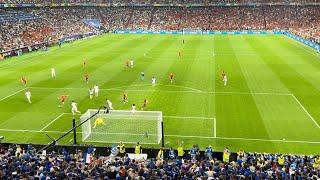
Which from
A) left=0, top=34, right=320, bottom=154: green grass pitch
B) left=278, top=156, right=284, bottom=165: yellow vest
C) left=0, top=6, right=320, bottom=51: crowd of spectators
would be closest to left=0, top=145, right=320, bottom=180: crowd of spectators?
left=278, top=156, right=284, bottom=165: yellow vest

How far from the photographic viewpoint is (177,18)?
404 feet

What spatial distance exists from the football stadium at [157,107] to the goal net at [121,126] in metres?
0.07

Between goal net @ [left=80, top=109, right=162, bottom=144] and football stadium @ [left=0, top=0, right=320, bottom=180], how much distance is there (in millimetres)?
72

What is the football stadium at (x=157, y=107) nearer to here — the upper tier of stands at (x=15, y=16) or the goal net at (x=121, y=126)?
the goal net at (x=121, y=126)

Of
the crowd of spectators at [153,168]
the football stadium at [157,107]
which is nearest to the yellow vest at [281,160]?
the crowd of spectators at [153,168]

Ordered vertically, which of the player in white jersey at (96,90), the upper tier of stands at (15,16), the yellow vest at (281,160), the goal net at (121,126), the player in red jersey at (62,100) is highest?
the upper tier of stands at (15,16)

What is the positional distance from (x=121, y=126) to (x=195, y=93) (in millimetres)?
12439

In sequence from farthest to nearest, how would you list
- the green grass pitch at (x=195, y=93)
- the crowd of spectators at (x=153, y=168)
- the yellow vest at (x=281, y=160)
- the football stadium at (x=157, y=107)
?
the green grass pitch at (x=195, y=93) < the yellow vest at (x=281, y=160) < the football stadium at (x=157, y=107) < the crowd of spectators at (x=153, y=168)

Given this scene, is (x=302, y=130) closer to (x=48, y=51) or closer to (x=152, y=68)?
(x=152, y=68)

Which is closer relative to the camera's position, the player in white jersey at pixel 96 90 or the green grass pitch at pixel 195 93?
the green grass pitch at pixel 195 93

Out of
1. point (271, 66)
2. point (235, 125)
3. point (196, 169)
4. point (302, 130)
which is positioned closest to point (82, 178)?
point (196, 169)

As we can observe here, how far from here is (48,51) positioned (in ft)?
245

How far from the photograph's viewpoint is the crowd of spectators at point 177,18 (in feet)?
354

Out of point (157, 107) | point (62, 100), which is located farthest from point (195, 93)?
point (62, 100)
